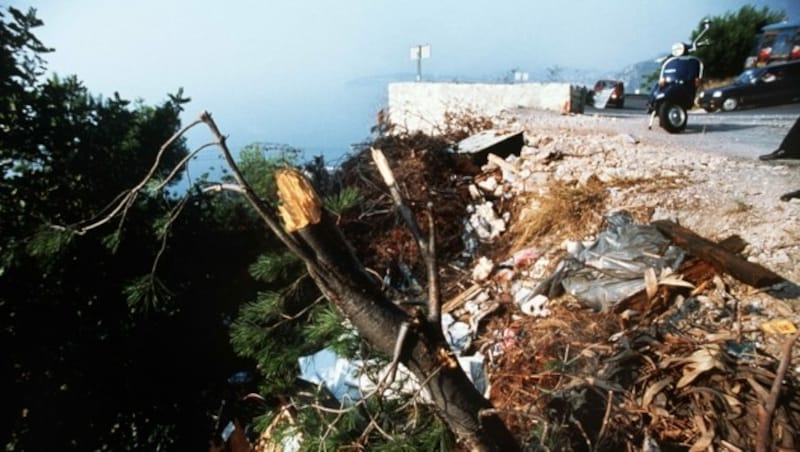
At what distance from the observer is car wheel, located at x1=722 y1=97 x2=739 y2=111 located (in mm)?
8648

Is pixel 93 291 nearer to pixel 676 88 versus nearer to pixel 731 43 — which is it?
pixel 676 88

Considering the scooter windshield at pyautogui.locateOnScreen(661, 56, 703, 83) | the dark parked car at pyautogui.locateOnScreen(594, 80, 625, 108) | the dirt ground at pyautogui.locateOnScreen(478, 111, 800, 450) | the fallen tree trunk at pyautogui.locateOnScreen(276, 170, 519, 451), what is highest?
the scooter windshield at pyautogui.locateOnScreen(661, 56, 703, 83)

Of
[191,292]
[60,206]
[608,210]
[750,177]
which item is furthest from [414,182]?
[750,177]

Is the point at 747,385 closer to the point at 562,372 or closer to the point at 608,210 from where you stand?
the point at 562,372

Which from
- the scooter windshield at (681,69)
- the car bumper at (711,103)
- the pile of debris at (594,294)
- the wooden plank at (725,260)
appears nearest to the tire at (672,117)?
the scooter windshield at (681,69)

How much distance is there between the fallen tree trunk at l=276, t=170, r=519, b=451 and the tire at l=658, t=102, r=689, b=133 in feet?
22.5

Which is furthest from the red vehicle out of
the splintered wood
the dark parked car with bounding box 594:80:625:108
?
the splintered wood

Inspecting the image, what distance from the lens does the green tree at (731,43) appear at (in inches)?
533

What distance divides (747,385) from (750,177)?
314 cm

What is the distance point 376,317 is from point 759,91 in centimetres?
1053

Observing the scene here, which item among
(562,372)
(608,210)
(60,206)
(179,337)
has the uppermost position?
(60,206)

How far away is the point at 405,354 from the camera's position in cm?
125

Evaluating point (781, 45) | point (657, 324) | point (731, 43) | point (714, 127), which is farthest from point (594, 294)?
point (731, 43)

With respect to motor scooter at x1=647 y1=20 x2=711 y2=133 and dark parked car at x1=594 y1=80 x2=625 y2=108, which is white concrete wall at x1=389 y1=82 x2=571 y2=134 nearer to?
motor scooter at x1=647 y1=20 x2=711 y2=133
